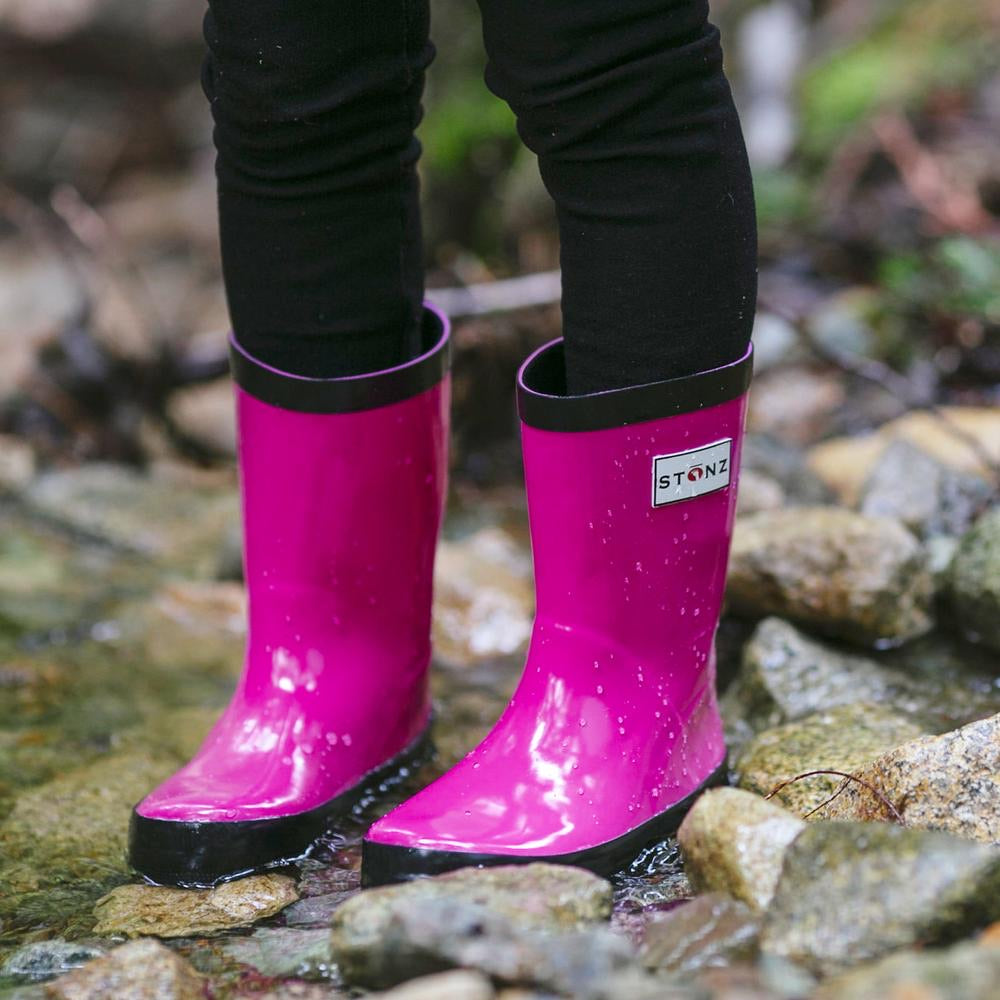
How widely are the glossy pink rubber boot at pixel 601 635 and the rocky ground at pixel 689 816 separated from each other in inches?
2.9

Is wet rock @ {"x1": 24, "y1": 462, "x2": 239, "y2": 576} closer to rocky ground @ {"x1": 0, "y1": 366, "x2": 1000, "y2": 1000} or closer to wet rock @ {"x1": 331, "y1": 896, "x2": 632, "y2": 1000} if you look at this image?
rocky ground @ {"x1": 0, "y1": 366, "x2": 1000, "y2": 1000}

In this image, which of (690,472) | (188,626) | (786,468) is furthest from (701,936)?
(786,468)

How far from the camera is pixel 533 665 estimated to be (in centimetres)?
125

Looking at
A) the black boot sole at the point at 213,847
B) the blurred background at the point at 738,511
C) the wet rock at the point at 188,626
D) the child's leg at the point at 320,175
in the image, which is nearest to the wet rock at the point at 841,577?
the blurred background at the point at 738,511

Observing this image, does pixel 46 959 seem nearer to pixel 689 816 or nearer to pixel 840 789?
pixel 689 816

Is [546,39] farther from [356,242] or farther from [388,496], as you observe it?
[388,496]

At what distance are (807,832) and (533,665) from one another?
347mm

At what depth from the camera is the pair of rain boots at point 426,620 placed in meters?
1.16

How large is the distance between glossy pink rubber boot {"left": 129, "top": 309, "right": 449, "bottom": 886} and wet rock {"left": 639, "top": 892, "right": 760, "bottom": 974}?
Result: 0.47m

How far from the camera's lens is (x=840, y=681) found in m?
1.63

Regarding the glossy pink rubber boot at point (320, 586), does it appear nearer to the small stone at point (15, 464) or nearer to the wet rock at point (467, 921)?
the wet rock at point (467, 921)

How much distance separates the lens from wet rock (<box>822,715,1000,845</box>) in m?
1.11

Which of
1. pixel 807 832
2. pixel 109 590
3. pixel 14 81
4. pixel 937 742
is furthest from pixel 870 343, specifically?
pixel 14 81

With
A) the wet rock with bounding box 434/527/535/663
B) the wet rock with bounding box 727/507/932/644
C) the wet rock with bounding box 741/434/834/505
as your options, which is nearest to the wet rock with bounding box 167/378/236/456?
the wet rock with bounding box 434/527/535/663
